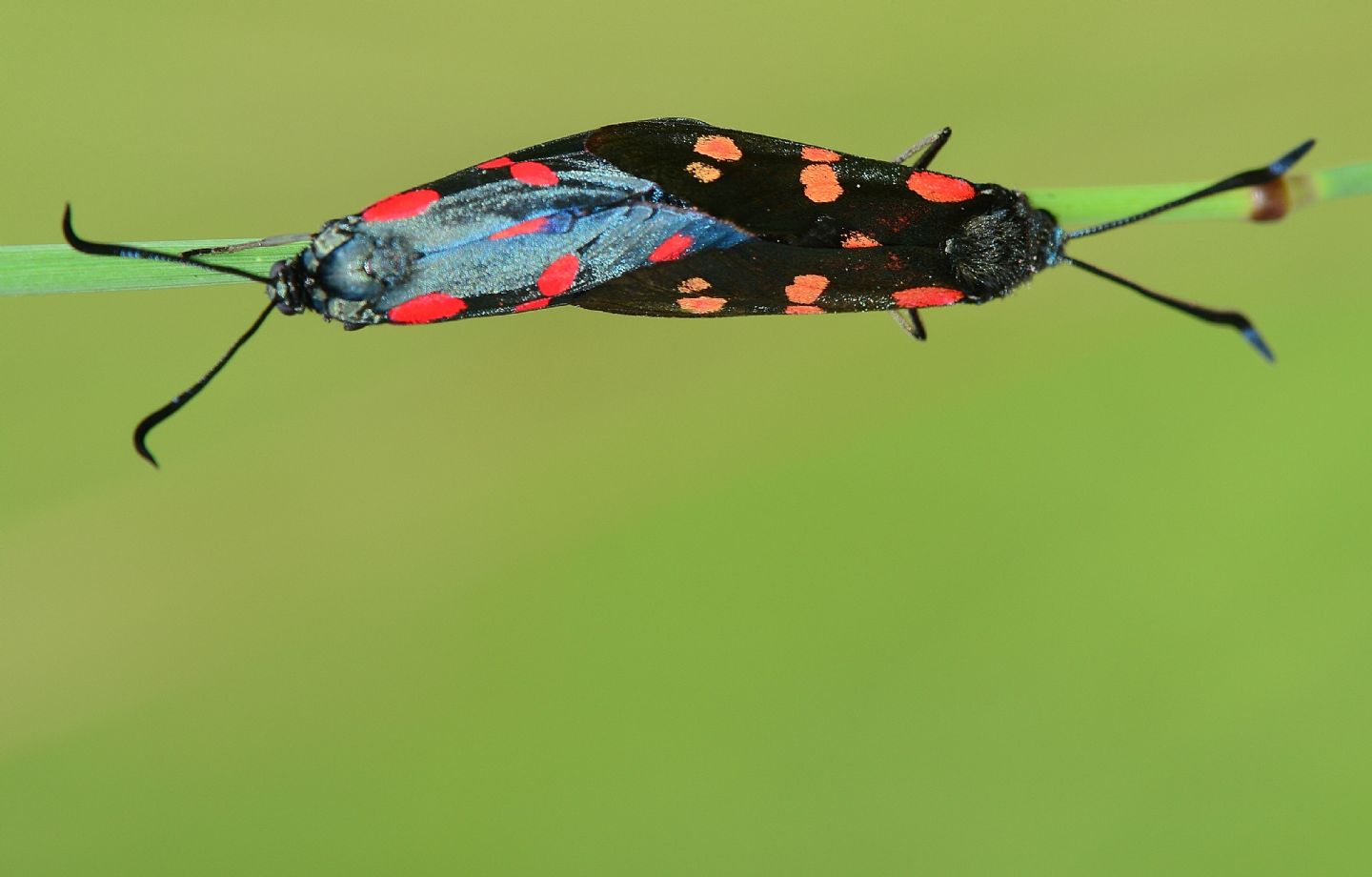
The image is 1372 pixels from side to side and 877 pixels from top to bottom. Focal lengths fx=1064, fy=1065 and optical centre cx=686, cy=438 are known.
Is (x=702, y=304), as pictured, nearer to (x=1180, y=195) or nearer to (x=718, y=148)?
(x=718, y=148)

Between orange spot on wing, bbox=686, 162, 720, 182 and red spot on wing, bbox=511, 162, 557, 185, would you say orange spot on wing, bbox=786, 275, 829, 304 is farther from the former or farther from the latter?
red spot on wing, bbox=511, 162, 557, 185

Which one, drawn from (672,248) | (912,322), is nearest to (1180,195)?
(912,322)

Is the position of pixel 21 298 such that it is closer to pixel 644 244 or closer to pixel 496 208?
pixel 496 208

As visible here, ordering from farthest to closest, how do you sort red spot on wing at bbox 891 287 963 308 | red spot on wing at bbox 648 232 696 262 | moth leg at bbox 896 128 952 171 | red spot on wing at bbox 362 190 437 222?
moth leg at bbox 896 128 952 171
red spot on wing at bbox 891 287 963 308
red spot on wing at bbox 648 232 696 262
red spot on wing at bbox 362 190 437 222

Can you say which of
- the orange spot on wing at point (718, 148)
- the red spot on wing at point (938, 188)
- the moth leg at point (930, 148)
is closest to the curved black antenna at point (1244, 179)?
the red spot on wing at point (938, 188)

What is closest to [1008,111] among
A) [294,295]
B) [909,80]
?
[909,80]

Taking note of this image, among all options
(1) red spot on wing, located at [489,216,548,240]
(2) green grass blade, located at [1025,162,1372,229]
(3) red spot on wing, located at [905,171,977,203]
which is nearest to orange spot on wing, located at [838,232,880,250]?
(3) red spot on wing, located at [905,171,977,203]
